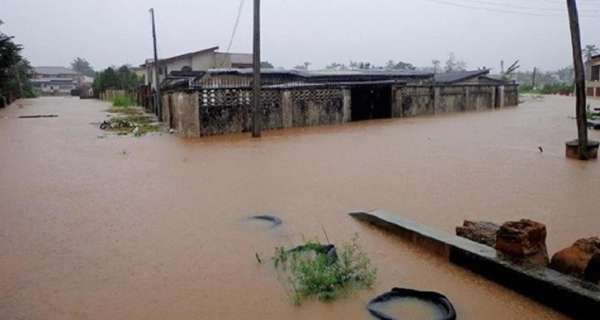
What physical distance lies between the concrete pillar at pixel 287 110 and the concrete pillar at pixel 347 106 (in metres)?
2.55

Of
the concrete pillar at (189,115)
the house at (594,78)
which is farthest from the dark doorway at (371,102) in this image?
the house at (594,78)

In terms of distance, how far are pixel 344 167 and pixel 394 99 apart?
12.3 meters

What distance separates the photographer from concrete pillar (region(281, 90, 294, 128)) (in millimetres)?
16344

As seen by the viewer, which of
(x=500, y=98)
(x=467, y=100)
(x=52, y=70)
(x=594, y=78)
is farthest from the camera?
(x=52, y=70)

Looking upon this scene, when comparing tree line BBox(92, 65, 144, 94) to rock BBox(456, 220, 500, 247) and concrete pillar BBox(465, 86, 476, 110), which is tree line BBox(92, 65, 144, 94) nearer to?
concrete pillar BBox(465, 86, 476, 110)

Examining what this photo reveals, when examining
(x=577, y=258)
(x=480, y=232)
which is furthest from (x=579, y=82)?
(x=577, y=258)

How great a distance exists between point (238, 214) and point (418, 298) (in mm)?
2770

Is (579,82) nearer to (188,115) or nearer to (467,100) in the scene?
(188,115)

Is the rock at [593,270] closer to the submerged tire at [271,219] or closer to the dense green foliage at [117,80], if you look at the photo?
the submerged tire at [271,219]

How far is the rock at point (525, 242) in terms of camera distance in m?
3.43

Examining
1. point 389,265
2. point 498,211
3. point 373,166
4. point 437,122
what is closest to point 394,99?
point 437,122

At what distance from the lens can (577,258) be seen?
3.29m

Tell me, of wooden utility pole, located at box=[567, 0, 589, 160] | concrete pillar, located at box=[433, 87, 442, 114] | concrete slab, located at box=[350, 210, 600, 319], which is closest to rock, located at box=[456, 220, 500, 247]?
concrete slab, located at box=[350, 210, 600, 319]

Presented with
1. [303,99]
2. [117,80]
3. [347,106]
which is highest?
[117,80]
